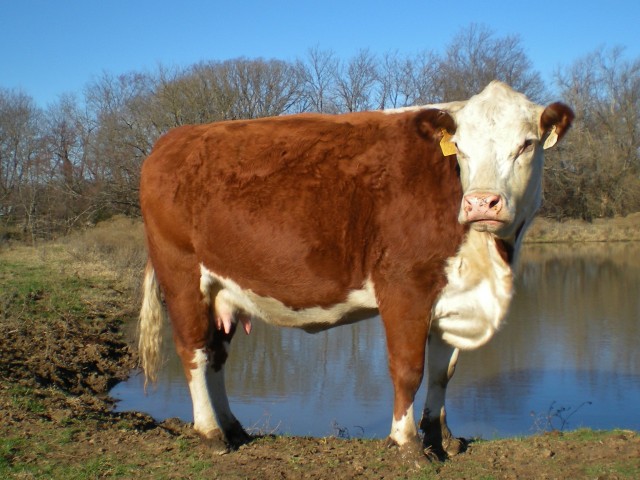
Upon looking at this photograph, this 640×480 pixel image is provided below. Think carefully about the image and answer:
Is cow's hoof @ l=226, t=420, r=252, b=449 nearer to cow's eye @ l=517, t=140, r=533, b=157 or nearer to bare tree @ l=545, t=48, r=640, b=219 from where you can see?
cow's eye @ l=517, t=140, r=533, b=157

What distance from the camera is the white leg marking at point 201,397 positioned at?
520 cm

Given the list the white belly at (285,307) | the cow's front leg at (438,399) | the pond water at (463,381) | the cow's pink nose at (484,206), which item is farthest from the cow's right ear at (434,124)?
the pond water at (463,381)

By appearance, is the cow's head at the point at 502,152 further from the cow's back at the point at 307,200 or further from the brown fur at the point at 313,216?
the cow's back at the point at 307,200

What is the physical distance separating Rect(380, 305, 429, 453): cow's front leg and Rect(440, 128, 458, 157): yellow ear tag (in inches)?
Result: 38.9

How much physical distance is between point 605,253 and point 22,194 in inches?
1063

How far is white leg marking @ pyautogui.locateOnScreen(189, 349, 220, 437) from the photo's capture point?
5.20 meters

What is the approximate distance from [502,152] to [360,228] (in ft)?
3.18

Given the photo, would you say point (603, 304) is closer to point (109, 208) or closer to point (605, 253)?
point (605, 253)

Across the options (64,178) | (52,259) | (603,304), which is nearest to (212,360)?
(603,304)

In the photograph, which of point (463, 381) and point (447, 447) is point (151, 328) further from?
point (463, 381)

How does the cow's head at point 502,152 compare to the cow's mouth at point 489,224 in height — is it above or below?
above

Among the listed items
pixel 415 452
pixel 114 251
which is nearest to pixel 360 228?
pixel 415 452

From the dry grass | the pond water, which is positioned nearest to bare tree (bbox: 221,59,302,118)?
the dry grass

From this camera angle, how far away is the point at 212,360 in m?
5.45
